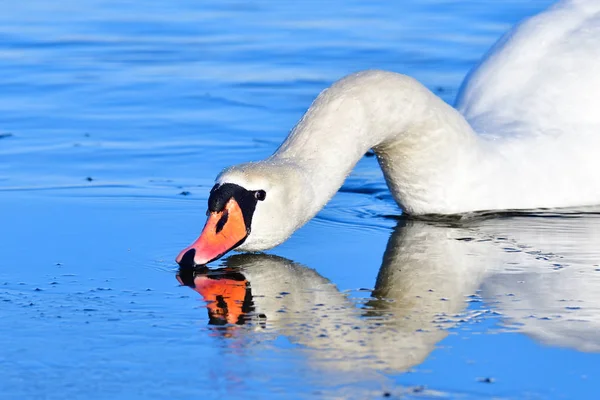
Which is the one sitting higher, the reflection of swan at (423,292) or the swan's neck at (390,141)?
the swan's neck at (390,141)

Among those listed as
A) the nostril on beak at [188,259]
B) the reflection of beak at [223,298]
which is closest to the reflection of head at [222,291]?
the reflection of beak at [223,298]

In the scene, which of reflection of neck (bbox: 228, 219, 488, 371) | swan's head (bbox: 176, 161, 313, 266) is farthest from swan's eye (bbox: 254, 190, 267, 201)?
reflection of neck (bbox: 228, 219, 488, 371)

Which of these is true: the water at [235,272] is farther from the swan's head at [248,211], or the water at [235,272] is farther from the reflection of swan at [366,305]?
the swan's head at [248,211]

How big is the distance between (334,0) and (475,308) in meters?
10.1

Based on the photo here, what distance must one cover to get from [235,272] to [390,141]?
4.89 feet

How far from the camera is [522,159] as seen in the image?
8.02 m

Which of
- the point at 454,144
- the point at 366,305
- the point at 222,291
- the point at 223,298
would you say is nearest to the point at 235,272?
the point at 222,291

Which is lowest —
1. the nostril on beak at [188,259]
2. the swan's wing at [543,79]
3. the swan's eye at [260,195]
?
the nostril on beak at [188,259]

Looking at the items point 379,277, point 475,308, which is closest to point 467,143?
point 379,277

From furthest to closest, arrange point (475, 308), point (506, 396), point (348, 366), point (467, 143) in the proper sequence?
1. point (467, 143)
2. point (475, 308)
3. point (348, 366)
4. point (506, 396)

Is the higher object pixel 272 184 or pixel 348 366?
pixel 272 184

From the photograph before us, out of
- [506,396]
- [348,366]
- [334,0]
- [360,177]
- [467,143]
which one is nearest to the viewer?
[506,396]

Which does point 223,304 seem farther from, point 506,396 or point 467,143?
point 467,143

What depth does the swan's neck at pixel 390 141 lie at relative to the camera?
6.89 metres
